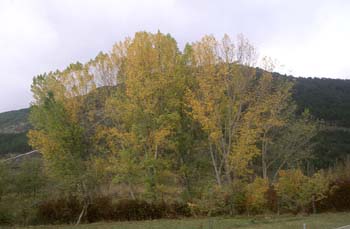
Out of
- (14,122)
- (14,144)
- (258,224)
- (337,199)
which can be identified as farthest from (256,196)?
(14,122)

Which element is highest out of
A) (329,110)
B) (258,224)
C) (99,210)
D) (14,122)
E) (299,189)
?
(14,122)

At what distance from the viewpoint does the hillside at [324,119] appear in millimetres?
56494

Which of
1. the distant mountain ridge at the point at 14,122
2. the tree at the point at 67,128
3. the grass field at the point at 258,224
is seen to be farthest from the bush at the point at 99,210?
the distant mountain ridge at the point at 14,122

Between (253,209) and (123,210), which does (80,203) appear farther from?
(253,209)

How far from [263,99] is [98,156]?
12.3 meters

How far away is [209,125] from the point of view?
84.7 feet

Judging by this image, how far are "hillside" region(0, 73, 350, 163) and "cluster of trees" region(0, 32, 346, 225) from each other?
875 inches

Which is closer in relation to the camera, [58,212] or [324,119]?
[58,212]

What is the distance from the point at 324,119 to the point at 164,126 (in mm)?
47812

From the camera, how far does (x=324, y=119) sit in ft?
221

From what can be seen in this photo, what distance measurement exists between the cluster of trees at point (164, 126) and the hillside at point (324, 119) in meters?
22.2

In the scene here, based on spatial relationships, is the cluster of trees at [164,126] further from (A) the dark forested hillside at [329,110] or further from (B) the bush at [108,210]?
(A) the dark forested hillside at [329,110]

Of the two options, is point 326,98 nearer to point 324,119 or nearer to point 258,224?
point 324,119

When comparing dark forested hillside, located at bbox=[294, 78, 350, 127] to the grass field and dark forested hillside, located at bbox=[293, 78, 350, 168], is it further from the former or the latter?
the grass field
